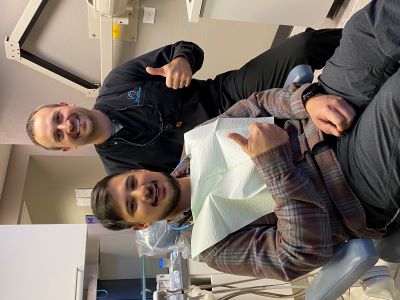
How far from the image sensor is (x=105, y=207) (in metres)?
1.31

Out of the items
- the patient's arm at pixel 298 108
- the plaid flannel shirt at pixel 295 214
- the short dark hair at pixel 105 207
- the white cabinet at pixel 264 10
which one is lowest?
the plaid flannel shirt at pixel 295 214

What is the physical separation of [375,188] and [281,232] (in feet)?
0.83

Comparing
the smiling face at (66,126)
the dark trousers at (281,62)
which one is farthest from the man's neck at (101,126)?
the dark trousers at (281,62)

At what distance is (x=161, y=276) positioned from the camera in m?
1.93

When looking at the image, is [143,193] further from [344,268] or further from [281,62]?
[281,62]

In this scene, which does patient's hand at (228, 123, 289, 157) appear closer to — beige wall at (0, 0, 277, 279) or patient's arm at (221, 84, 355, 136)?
patient's arm at (221, 84, 355, 136)

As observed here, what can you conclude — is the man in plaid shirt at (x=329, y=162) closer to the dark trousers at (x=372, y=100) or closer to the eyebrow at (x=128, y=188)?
the dark trousers at (x=372, y=100)

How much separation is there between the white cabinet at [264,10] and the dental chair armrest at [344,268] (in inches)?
63.1

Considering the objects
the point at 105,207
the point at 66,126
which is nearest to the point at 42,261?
the point at 66,126

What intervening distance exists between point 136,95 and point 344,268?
3.45ft

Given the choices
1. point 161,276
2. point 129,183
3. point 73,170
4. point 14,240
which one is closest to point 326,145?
point 129,183

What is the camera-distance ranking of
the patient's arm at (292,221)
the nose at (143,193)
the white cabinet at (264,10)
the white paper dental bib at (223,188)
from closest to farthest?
the patient's arm at (292,221) → the white paper dental bib at (223,188) → the nose at (143,193) → the white cabinet at (264,10)

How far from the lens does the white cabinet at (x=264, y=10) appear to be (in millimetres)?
2268

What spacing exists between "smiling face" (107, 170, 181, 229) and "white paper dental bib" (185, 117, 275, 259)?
8 centimetres
